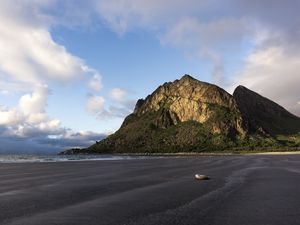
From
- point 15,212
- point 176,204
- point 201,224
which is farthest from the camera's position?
point 176,204

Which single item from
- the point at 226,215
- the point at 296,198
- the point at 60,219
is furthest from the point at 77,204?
the point at 296,198

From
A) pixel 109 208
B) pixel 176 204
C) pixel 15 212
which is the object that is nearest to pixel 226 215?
pixel 176 204

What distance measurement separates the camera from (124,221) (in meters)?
16.0

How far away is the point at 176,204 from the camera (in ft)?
67.2

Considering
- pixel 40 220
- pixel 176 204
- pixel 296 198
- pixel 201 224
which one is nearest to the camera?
pixel 201 224

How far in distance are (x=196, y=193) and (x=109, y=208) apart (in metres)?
7.34

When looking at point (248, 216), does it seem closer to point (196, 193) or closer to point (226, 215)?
point (226, 215)

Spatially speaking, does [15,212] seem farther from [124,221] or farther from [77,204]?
[124,221]

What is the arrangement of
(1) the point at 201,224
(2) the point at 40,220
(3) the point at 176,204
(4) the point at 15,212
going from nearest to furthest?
(1) the point at 201,224, (2) the point at 40,220, (4) the point at 15,212, (3) the point at 176,204

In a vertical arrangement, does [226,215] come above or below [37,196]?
below

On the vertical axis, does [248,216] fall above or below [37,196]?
below

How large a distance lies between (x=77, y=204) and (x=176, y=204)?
4.82m

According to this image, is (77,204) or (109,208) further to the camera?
(77,204)

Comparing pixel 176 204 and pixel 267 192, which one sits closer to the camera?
pixel 176 204
